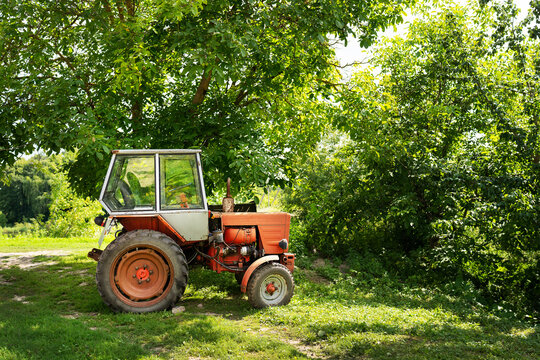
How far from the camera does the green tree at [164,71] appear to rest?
23.6 feet

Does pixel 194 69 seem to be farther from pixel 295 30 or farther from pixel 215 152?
pixel 295 30

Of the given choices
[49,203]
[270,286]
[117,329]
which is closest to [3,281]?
[117,329]

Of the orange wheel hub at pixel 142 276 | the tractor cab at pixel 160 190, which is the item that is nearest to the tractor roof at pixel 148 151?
the tractor cab at pixel 160 190

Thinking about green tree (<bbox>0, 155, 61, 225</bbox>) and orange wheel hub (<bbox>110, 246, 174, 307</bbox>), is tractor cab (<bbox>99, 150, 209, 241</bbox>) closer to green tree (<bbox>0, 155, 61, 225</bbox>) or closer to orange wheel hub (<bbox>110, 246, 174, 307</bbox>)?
orange wheel hub (<bbox>110, 246, 174, 307</bbox>)

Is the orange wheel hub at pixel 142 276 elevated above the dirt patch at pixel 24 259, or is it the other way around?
the orange wheel hub at pixel 142 276

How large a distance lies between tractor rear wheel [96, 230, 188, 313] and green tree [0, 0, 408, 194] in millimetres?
1581

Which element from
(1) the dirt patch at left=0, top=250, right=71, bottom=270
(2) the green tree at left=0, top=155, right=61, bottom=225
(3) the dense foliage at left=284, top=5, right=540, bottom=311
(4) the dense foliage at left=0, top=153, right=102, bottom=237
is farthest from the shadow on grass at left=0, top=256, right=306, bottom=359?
(2) the green tree at left=0, top=155, right=61, bottom=225

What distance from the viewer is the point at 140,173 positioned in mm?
6695

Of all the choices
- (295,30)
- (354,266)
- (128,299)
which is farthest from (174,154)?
(354,266)

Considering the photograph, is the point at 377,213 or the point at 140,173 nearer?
the point at 140,173

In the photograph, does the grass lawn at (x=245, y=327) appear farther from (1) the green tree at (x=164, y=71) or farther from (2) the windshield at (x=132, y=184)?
(1) the green tree at (x=164, y=71)

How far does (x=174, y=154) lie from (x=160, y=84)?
3511 mm

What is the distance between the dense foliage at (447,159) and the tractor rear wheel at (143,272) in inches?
184

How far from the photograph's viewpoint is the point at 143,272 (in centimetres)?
634
